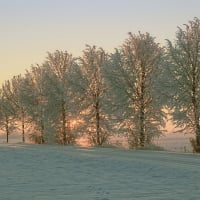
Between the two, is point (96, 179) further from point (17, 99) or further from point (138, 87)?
point (17, 99)

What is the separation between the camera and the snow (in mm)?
12461

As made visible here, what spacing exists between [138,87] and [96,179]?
81.3 feet

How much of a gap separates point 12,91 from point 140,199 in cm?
5551

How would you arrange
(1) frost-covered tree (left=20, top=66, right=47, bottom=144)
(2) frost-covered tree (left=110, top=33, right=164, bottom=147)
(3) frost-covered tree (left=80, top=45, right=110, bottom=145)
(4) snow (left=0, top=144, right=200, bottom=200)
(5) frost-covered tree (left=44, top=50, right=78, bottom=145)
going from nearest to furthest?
(4) snow (left=0, top=144, right=200, bottom=200), (2) frost-covered tree (left=110, top=33, right=164, bottom=147), (3) frost-covered tree (left=80, top=45, right=110, bottom=145), (5) frost-covered tree (left=44, top=50, right=78, bottom=145), (1) frost-covered tree (left=20, top=66, right=47, bottom=144)

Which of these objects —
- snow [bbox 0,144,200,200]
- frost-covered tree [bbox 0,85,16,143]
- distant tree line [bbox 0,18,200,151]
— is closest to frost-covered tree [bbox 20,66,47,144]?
distant tree line [bbox 0,18,200,151]

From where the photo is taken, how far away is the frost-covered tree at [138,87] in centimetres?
3959

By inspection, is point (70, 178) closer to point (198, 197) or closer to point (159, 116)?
point (198, 197)

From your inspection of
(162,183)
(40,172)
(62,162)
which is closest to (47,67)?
(62,162)

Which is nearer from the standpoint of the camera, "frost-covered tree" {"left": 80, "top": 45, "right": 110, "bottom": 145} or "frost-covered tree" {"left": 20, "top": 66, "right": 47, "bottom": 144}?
"frost-covered tree" {"left": 80, "top": 45, "right": 110, "bottom": 145}

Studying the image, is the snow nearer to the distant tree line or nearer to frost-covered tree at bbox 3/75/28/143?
the distant tree line

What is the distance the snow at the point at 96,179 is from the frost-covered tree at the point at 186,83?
12.0m

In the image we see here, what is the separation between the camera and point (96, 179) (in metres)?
16.0

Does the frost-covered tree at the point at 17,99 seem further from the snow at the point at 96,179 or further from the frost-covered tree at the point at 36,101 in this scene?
the snow at the point at 96,179

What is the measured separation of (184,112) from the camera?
113ft
